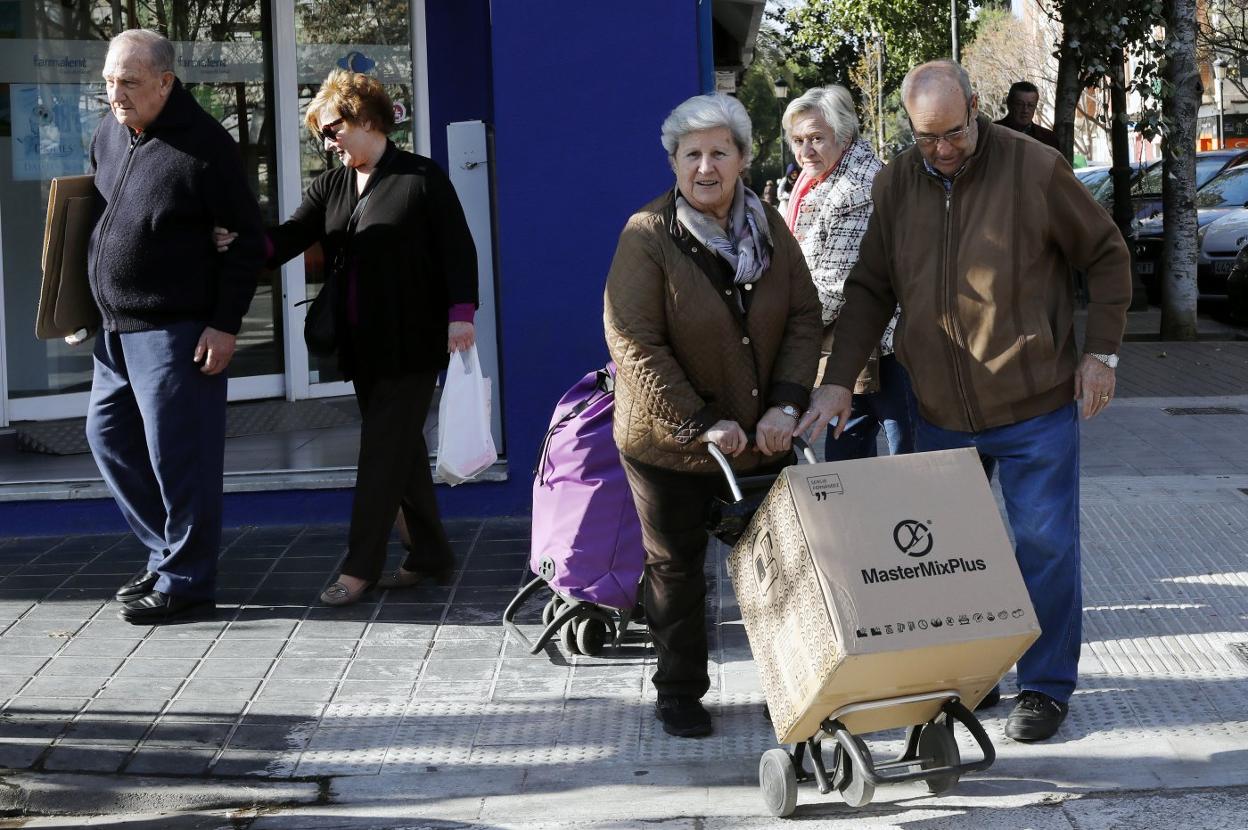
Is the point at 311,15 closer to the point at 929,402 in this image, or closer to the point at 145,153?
the point at 145,153

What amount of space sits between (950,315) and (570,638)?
1.85 meters

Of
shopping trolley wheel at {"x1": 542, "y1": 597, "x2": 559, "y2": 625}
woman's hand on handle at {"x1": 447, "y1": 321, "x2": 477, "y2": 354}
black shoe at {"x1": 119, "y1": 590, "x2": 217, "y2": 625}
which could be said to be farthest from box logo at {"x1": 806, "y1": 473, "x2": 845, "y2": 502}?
black shoe at {"x1": 119, "y1": 590, "x2": 217, "y2": 625}

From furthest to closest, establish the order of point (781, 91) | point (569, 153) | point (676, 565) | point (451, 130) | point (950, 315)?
point (781, 91)
point (451, 130)
point (569, 153)
point (676, 565)
point (950, 315)

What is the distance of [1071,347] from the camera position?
452cm

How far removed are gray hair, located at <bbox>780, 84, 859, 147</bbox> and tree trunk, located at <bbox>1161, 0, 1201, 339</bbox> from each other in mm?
8742

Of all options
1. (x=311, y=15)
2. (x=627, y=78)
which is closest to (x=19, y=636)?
(x=627, y=78)

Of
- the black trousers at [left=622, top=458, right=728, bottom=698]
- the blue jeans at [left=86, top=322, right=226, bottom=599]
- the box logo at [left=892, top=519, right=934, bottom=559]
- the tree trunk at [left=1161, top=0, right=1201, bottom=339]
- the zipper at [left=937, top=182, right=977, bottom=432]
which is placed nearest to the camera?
the box logo at [left=892, top=519, right=934, bottom=559]

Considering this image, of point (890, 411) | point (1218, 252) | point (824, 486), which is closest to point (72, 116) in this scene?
point (890, 411)

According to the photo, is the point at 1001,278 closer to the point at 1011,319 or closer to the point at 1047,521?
the point at 1011,319

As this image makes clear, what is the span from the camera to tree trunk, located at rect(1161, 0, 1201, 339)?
13344 mm

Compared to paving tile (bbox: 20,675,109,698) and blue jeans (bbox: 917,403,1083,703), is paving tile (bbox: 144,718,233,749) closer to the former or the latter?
paving tile (bbox: 20,675,109,698)

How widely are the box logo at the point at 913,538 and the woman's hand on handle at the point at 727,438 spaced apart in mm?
609

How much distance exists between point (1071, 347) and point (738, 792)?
1.57m

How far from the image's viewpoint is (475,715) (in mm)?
4938
